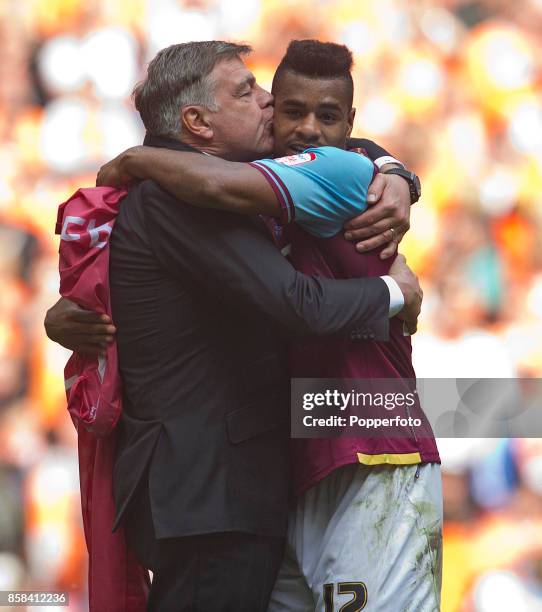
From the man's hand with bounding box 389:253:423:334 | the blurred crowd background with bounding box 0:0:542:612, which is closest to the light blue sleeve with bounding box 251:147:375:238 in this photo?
the man's hand with bounding box 389:253:423:334

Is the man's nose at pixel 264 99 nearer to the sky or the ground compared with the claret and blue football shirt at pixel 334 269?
nearer to the sky

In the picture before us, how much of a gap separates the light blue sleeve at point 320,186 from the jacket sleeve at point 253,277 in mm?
85

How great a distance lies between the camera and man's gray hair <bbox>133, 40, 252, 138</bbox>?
2.21 m

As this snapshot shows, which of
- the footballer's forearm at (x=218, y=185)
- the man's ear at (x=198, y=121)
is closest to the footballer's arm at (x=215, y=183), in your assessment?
the footballer's forearm at (x=218, y=185)

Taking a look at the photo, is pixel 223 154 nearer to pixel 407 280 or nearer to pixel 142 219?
pixel 142 219

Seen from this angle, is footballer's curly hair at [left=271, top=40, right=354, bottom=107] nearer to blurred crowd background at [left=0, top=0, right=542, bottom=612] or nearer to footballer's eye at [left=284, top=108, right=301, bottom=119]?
footballer's eye at [left=284, top=108, right=301, bottom=119]

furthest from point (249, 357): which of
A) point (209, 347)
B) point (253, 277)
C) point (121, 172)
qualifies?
point (121, 172)

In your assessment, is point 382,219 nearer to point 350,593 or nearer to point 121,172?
point 121,172

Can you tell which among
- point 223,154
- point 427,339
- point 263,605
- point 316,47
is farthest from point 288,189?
point 427,339

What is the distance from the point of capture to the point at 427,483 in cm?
213

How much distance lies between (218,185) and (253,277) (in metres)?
0.16

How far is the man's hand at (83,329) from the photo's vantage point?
215cm

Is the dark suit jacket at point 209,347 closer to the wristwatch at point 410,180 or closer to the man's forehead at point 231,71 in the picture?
the man's forehead at point 231,71

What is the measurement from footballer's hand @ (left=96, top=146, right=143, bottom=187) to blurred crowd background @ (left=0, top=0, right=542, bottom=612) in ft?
6.44
